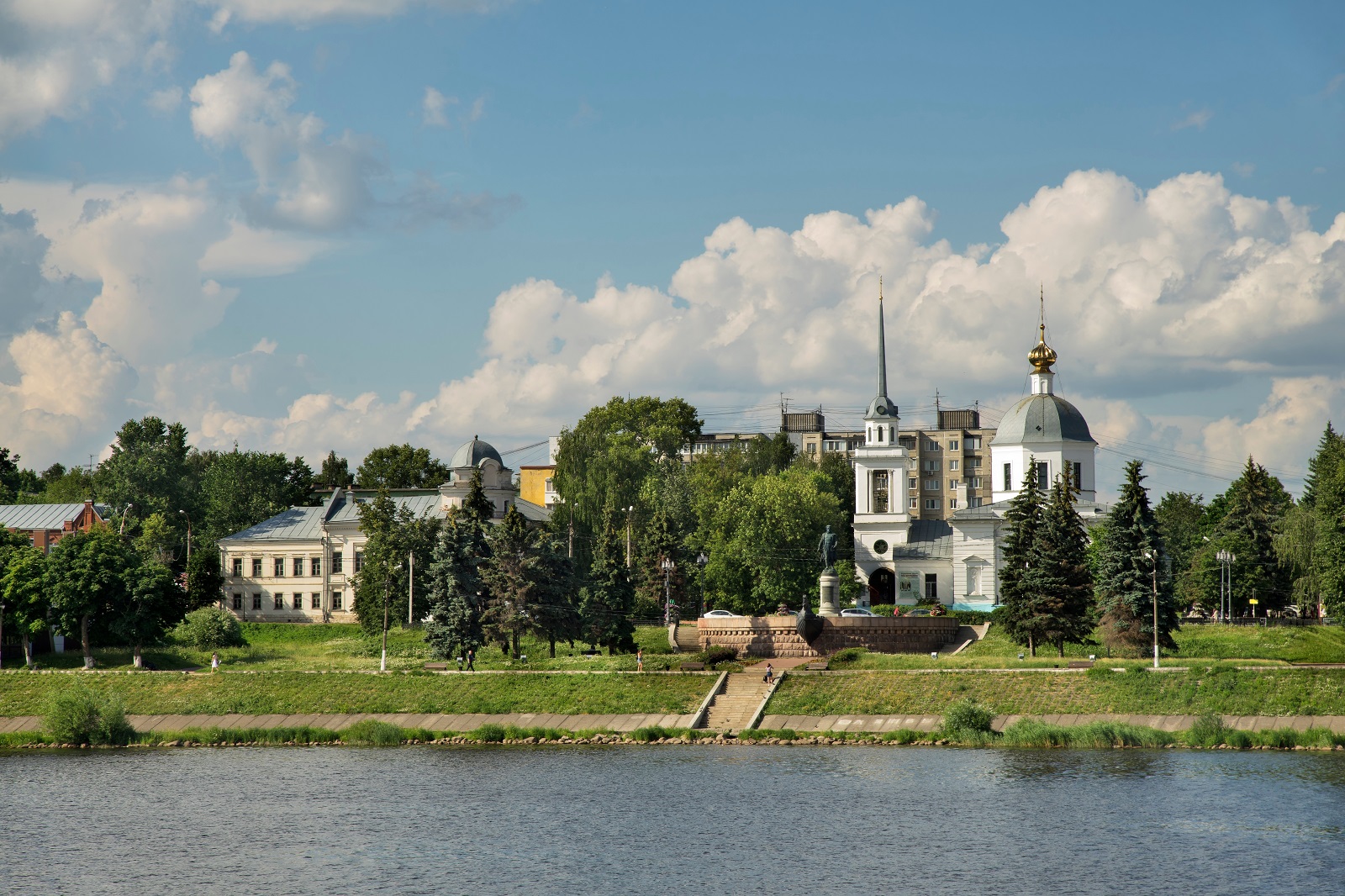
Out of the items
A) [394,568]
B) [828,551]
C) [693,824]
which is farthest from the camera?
[394,568]

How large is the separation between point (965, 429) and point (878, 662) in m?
84.8

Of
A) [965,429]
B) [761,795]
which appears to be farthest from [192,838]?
[965,429]

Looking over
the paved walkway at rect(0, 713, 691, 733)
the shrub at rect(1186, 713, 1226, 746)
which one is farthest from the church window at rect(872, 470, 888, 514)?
the shrub at rect(1186, 713, 1226, 746)

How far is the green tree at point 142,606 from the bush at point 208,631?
5.39 meters

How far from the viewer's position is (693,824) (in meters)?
35.8

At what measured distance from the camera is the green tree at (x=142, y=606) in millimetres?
63812

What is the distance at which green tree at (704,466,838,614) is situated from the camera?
78.6 meters

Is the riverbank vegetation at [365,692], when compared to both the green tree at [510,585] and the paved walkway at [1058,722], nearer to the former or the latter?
the green tree at [510,585]

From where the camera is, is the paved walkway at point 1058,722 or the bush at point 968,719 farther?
the bush at point 968,719

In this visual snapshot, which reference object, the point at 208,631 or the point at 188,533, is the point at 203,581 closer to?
the point at 188,533

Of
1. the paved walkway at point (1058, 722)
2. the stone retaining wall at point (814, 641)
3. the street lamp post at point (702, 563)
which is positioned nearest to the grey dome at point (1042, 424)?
the street lamp post at point (702, 563)

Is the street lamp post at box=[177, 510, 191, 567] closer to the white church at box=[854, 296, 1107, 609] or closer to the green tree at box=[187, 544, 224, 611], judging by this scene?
the green tree at box=[187, 544, 224, 611]

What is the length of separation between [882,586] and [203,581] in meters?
38.9

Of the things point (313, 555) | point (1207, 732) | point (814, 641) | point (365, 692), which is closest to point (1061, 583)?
point (814, 641)
